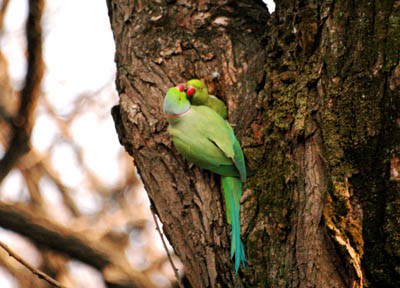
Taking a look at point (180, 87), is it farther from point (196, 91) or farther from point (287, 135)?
point (287, 135)

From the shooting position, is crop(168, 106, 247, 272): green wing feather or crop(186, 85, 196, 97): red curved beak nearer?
crop(168, 106, 247, 272): green wing feather

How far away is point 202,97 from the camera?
213 centimetres

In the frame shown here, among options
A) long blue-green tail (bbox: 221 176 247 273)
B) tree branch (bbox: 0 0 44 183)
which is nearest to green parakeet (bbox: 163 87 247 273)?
long blue-green tail (bbox: 221 176 247 273)

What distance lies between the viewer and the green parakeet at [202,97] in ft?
6.94

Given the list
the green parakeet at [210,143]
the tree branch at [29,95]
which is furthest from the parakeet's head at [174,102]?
the tree branch at [29,95]

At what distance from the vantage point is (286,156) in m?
1.71

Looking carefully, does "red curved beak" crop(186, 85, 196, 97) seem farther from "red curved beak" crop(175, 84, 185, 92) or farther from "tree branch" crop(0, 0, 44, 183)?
"tree branch" crop(0, 0, 44, 183)

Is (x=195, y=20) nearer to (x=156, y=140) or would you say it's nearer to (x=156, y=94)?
(x=156, y=94)

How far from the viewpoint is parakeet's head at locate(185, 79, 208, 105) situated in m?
2.11

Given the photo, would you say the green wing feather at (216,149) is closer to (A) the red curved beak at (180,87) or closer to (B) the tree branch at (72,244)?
(A) the red curved beak at (180,87)

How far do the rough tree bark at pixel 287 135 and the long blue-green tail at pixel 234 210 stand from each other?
0.10ft

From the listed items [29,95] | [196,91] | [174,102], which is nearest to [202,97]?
[196,91]

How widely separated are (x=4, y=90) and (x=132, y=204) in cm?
212

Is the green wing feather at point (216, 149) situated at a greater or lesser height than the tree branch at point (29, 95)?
lesser
